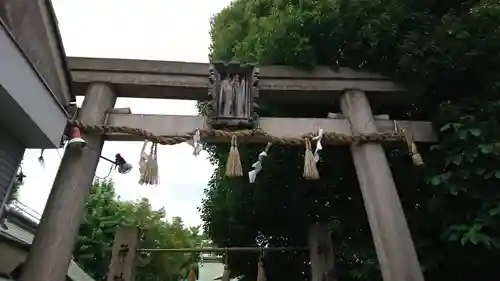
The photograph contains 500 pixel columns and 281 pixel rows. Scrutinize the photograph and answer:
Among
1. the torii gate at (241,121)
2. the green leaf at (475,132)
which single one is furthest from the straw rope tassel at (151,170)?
the green leaf at (475,132)

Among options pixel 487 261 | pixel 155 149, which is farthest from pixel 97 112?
pixel 487 261

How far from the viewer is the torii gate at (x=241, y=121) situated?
4668 millimetres

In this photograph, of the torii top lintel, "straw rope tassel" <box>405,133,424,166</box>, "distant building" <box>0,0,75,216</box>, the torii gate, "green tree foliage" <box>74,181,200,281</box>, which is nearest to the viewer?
"distant building" <box>0,0,75,216</box>

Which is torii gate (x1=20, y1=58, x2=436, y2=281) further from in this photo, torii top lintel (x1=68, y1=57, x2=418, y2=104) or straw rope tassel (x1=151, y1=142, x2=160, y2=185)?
straw rope tassel (x1=151, y1=142, x2=160, y2=185)

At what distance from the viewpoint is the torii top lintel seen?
5621 millimetres

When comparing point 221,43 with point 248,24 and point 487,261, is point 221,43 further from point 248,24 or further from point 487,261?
point 487,261

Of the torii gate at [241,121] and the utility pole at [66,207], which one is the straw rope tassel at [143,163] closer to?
the torii gate at [241,121]

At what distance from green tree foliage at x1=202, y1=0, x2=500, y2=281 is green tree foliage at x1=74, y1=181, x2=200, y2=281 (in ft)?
18.3

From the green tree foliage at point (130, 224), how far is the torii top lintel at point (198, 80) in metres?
7.36

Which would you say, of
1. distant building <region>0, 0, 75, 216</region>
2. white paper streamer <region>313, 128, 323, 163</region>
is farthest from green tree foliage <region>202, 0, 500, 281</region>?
distant building <region>0, 0, 75, 216</region>

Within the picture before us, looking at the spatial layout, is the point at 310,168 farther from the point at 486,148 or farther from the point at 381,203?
the point at 486,148

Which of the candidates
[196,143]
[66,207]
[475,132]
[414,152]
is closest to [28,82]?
[66,207]

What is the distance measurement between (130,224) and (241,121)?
13.9 m

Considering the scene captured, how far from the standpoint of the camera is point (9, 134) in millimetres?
4238
